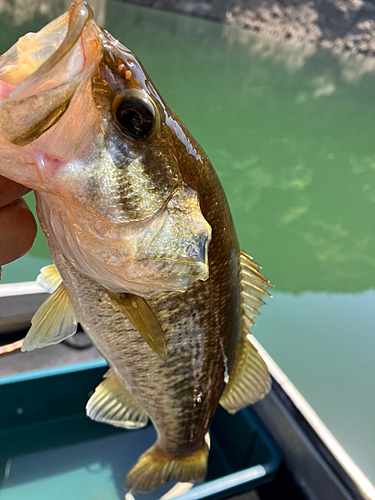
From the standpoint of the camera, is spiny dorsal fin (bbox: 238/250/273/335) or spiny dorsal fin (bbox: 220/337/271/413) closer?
spiny dorsal fin (bbox: 238/250/273/335)

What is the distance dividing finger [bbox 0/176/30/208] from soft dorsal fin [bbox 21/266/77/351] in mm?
195

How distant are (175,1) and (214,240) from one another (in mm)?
23773

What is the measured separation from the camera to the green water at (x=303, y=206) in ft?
7.10

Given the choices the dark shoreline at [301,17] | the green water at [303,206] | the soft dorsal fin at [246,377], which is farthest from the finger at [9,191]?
the dark shoreline at [301,17]

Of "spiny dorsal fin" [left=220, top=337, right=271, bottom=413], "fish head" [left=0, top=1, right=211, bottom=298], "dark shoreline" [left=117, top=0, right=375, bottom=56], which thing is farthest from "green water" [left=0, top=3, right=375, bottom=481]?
"dark shoreline" [left=117, top=0, right=375, bottom=56]

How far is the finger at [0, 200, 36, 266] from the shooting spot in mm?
560

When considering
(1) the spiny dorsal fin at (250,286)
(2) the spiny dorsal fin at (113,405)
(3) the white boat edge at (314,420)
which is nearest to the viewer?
(1) the spiny dorsal fin at (250,286)

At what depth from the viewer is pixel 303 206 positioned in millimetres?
4020

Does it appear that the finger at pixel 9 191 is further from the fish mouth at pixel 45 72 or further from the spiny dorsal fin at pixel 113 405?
the spiny dorsal fin at pixel 113 405

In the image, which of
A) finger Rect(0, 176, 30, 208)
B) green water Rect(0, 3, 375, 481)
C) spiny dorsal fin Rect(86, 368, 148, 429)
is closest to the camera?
finger Rect(0, 176, 30, 208)

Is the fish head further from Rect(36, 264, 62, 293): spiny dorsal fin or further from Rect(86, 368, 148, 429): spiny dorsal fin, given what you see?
Rect(86, 368, 148, 429): spiny dorsal fin

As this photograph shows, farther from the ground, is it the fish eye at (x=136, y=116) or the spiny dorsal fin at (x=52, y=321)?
the fish eye at (x=136, y=116)

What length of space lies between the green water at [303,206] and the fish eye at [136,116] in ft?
6.09

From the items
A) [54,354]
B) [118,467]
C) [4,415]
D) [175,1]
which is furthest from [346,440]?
[175,1]
